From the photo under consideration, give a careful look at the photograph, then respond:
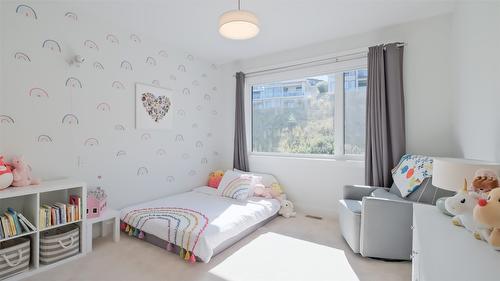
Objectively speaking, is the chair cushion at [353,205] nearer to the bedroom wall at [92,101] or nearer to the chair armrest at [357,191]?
the chair armrest at [357,191]

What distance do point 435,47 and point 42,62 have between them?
4.02 metres

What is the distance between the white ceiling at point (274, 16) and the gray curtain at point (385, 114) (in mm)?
390

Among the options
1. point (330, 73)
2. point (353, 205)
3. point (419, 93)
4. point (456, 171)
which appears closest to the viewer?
point (456, 171)

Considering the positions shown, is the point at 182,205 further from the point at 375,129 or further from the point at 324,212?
the point at 375,129

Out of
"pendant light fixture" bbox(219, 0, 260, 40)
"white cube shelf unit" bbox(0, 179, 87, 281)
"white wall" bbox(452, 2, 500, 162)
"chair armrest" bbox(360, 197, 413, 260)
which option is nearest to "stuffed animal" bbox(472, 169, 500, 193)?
"white wall" bbox(452, 2, 500, 162)

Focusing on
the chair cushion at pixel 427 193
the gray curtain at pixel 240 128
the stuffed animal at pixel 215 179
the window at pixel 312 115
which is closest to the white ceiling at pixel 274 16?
the window at pixel 312 115

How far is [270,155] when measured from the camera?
12.7 feet

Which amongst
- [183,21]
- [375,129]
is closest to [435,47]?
[375,129]

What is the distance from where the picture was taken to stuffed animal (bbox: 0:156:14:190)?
6.01 ft

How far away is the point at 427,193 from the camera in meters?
2.08

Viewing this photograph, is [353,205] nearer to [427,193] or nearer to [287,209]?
[427,193]

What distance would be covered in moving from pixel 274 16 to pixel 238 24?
0.83 meters

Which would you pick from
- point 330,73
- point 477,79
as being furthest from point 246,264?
point 330,73

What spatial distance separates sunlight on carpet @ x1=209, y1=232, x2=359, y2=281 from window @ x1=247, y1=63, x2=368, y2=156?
1.43 m
